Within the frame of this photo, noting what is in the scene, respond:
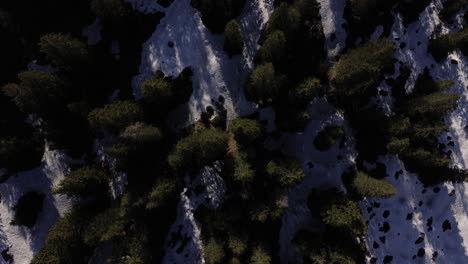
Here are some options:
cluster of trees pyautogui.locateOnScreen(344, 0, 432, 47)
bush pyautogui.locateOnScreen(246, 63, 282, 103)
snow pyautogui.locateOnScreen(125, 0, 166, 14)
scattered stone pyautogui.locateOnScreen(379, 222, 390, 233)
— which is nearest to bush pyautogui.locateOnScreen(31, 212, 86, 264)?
bush pyautogui.locateOnScreen(246, 63, 282, 103)

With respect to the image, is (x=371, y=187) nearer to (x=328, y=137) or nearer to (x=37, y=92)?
(x=328, y=137)

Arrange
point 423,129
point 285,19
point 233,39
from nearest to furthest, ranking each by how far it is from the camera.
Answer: point 285,19
point 423,129
point 233,39

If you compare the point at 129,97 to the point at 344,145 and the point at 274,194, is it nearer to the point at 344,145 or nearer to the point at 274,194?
the point at 274,194

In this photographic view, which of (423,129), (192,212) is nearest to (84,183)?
(192,212)

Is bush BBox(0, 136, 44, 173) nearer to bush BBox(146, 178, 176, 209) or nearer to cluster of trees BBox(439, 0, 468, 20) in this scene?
bush BBox(146, 178, 176, 209)

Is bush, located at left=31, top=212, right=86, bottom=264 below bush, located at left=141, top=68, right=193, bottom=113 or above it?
below
